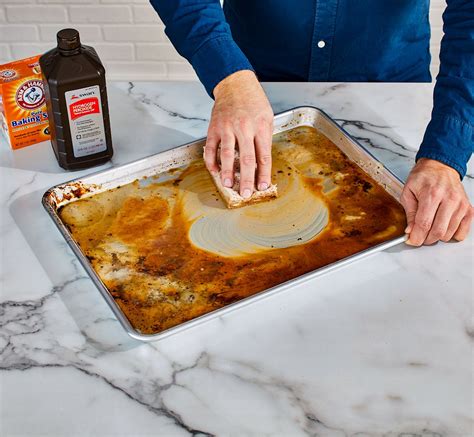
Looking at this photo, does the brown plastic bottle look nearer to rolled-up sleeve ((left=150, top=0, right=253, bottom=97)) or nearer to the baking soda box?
the baking soda box

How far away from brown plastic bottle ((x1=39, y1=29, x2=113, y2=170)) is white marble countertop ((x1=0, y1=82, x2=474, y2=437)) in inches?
5.5

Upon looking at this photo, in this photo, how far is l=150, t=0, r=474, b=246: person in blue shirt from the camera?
1287mm

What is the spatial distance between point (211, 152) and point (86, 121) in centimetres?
23

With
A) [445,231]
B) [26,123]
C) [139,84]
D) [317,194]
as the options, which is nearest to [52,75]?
[26,123]

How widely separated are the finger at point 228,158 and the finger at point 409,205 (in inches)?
11.6

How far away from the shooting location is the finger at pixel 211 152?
1.34 meters

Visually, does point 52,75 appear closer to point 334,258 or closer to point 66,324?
point 66,324

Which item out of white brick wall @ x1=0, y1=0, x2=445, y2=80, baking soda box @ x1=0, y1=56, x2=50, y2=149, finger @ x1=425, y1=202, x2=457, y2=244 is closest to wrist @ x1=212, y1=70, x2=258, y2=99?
baking soda box @ x1=0, y1=56, x2=50, y2=149

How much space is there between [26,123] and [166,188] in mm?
306

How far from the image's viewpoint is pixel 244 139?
1.30 metres

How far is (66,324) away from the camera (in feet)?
3.71

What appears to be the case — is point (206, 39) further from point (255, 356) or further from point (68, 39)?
point (255, 356)

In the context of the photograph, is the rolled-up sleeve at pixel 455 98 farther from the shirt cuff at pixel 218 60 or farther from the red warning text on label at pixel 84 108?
the red warning text on label at pixel 84 108

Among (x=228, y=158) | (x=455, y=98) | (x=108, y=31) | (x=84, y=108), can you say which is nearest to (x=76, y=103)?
(x=84, y=108)
